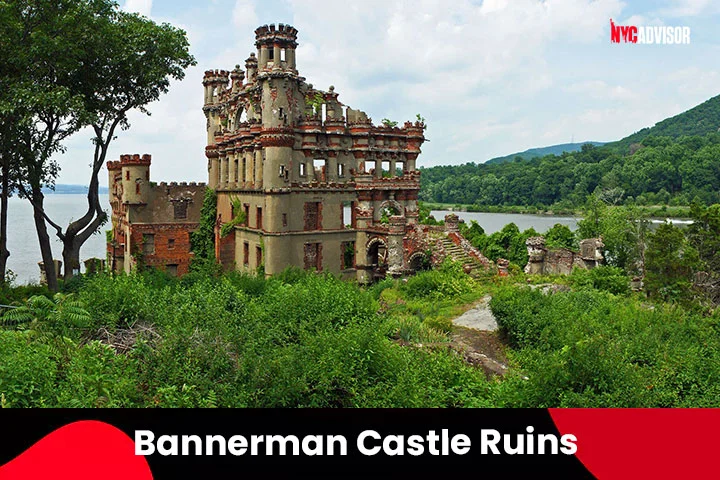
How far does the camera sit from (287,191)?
112 ft

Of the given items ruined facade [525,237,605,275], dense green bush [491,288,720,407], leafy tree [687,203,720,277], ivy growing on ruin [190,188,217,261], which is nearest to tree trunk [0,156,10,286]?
ivy growing on ruin [190,188,217,261]

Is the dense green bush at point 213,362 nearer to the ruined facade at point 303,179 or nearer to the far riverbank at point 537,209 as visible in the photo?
the ruined facade at point 303,179

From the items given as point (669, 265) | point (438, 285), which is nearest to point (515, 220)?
point (669, 265)

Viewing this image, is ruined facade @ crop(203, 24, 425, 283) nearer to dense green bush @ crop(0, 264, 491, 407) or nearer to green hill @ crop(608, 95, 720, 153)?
dense green bush @ crop(0, 264, 491, 407)

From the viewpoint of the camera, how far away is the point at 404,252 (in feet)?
112

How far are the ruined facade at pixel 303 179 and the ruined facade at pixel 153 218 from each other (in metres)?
2.17

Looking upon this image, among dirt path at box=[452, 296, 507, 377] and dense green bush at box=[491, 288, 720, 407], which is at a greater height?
dense green bush at box=[491, 288, 720, 407]

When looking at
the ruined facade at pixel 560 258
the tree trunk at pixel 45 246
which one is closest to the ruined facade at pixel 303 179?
the ruined facade at pixel 560 258

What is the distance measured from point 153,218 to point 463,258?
20.1 meters

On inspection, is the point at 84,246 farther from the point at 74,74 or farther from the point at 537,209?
the point at 537,209

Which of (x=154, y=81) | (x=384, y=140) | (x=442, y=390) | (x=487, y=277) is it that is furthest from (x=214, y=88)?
(x=442, y=390)

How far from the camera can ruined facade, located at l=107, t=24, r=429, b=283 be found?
34.2 m

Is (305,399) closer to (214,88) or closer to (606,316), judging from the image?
(606,316)

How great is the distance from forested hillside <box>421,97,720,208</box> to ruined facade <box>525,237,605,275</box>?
45442mm
